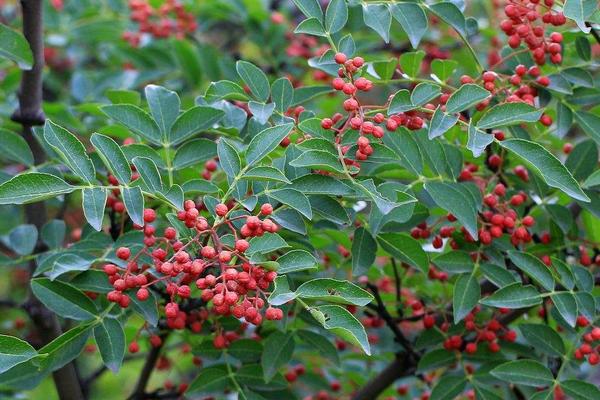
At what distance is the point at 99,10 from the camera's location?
300 cm

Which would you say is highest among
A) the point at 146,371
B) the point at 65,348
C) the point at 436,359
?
the point at 65,348

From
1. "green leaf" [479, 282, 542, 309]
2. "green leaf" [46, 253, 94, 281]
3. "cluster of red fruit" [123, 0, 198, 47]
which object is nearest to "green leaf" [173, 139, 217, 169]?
"green leaf" [46, 253, 94, 281]

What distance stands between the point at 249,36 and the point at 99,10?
1.65ft

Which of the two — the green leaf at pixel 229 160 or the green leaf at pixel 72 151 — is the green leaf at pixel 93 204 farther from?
the green leaf at pixel 229 160

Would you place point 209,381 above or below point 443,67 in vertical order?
below

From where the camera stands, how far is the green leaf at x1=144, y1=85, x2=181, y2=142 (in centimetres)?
164

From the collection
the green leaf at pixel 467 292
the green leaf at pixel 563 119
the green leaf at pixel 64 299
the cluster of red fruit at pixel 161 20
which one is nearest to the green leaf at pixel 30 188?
the green leaf at pixel 64 299

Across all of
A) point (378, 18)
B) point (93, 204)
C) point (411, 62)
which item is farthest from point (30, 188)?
point (411, 62)

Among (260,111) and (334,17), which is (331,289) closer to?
(260,111)

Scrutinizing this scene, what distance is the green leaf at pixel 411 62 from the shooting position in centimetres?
172

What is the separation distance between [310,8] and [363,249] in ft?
1.42

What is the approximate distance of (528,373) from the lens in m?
1.61

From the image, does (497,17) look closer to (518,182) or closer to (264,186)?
(518,182)

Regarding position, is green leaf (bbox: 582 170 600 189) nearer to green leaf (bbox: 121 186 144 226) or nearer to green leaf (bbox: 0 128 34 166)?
green leaf (bbox: 121 186 144 226)
